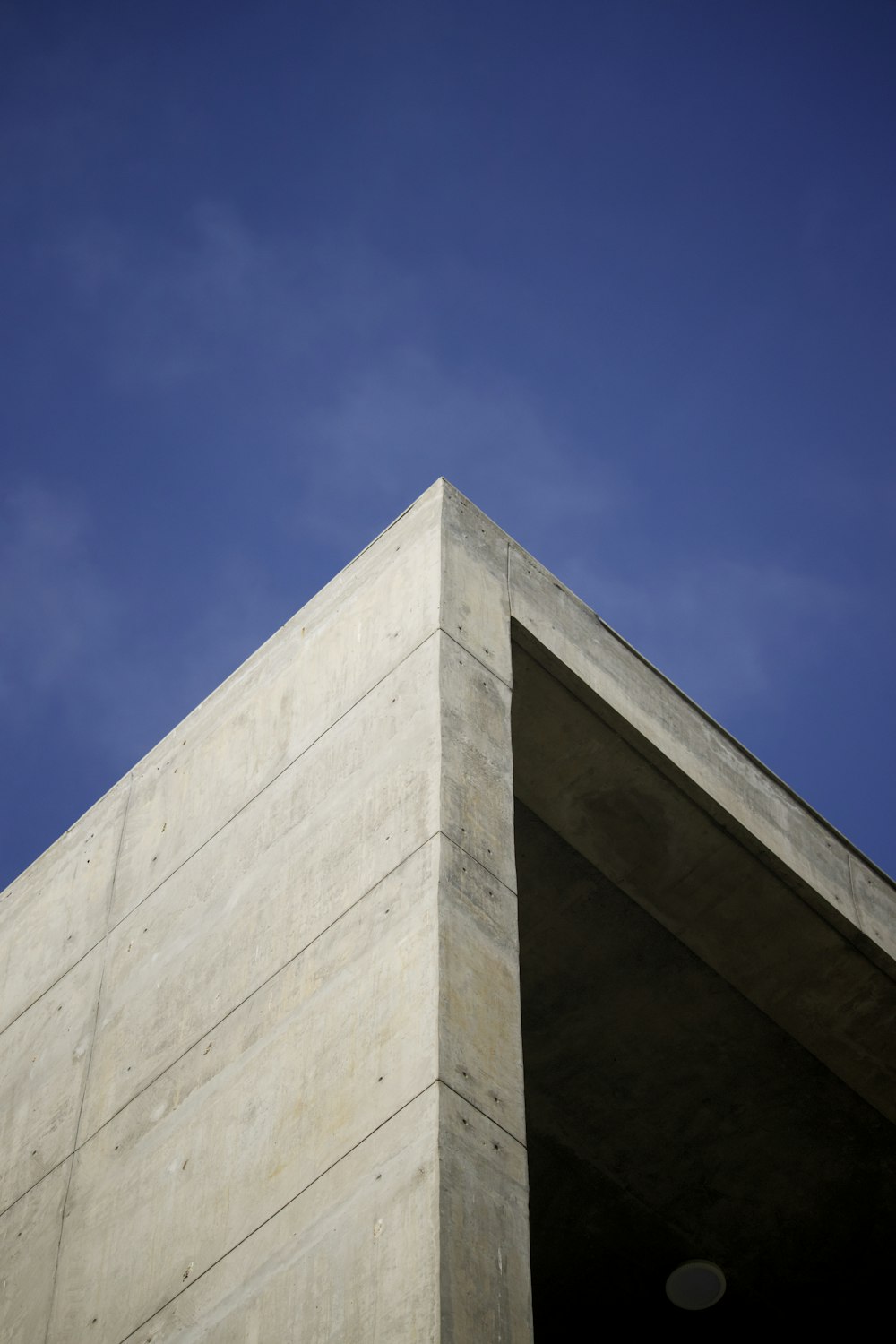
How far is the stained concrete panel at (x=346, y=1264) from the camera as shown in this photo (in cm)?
529

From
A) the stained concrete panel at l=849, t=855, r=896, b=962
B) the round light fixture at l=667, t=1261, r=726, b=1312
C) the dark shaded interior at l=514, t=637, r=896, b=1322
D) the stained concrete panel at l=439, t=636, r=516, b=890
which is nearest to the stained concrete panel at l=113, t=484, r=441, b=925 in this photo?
the stained concrete panel at l=439, t=636, r=516, b=890

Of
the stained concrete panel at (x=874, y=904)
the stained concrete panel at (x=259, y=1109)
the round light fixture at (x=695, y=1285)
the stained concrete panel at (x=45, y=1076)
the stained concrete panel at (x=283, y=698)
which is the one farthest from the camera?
the round light fixture at (x=695, y=1285)

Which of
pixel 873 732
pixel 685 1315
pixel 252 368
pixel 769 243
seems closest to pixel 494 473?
pixel 252 368

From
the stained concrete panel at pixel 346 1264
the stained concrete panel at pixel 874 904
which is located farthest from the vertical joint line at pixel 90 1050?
the stained concrete panel at pixel 874 904

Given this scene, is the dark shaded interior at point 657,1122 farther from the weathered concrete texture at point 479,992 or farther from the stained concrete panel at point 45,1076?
the stained concrete panel at point 45,1076

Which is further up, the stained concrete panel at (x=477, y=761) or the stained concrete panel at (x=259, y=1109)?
the stained concrete panel at (x=477, y=761)

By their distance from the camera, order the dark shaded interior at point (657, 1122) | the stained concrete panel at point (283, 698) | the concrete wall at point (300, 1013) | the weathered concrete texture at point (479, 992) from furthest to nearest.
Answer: the dark shaded interior at point (657, 1122)
the stained concrete panel at point (283, 698)
the weathered concrete texture at point (479, 992)
the concrete wall at point (300, 1013)

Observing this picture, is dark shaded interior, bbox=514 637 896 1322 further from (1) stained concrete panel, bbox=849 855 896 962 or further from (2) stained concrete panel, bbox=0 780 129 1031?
(2) stained concrete panel, bbox=0 780 129 1031

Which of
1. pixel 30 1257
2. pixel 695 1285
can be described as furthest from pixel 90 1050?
pixel 695 1285

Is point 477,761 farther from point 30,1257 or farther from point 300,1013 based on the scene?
point 30,1257

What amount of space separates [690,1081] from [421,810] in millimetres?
4452

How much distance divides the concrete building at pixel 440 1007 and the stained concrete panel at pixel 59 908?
0.03m

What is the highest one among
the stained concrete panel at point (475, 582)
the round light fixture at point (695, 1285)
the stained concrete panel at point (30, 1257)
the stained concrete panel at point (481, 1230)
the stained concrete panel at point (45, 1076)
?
the stained concrete panel at point (475, 582)

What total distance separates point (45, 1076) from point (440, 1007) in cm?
303
